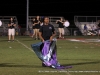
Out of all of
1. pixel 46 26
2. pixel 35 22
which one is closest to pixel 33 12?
pixel 35 22

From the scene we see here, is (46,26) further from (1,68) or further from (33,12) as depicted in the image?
(33,12)

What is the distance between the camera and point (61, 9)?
56.4 m

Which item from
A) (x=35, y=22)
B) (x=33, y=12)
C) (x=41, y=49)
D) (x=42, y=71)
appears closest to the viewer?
(x=42, y=71)

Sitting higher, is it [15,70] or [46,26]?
[46,26]

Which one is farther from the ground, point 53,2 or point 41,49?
point 53,2

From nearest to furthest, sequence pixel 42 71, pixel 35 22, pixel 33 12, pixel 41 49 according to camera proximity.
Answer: pixel 42 71, pixel 41 49, pixel 35 22, pixel 33 12

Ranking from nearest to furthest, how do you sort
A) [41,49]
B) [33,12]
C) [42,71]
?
[42,71], [41,49], [33,12]

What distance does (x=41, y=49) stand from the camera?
1223 centimetres

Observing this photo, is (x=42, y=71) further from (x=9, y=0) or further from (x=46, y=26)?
(x=9, y=0)

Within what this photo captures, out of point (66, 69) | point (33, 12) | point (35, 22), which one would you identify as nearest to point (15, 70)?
point (66, 69)

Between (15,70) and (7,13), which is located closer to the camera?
(15,70)

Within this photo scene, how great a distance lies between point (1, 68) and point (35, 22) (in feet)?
53.5

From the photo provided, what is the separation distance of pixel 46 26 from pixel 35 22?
607 inches

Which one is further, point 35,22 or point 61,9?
point 61,9
